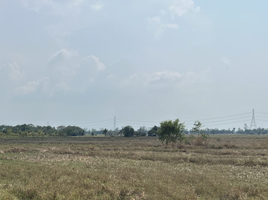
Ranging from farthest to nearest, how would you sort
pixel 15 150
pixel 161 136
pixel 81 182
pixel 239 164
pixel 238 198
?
pixel 161 136
pixel 15 150
pixel 239 164
pixel 81 182
pixel 238 198

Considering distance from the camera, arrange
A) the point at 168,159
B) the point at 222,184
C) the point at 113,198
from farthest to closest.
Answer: the point at 168,159 → the point at 222,184 → the point at 113,198

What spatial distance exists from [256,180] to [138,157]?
1755 centimetres

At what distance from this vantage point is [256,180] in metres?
17.3

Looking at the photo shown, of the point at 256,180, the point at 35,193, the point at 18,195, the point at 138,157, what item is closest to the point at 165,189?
the point at 35,193

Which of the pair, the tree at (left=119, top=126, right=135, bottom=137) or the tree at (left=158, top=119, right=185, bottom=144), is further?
the tree at (left=119, top=126, right=135, bottom=137)

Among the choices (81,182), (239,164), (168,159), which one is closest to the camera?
(81,182)

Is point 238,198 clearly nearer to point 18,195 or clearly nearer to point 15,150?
point 18,195

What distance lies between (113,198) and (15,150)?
3757 cm

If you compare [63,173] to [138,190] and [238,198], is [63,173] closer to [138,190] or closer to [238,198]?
[138,190]

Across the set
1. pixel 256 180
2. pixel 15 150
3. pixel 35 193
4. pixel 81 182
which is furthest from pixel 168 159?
pixel 15 150

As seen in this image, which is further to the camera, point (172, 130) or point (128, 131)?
point (128, 131)

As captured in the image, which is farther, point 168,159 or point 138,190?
point 168,159

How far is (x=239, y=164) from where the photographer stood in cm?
2692

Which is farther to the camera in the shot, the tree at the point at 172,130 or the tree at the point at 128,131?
the tree at the point at 128,131
